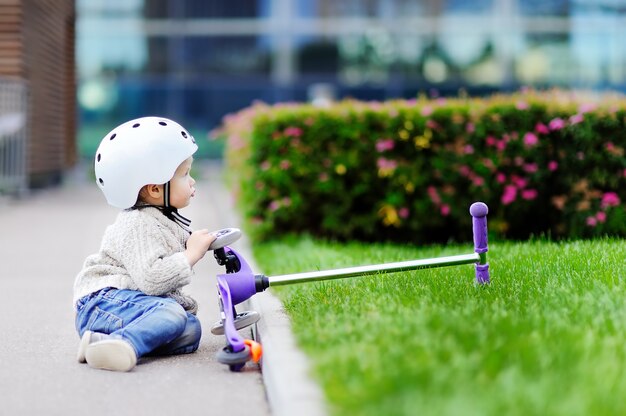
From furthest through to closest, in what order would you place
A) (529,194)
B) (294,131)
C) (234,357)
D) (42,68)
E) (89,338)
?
(42,68) → (294,131) → (529,194) → (89,338) → (234,357)

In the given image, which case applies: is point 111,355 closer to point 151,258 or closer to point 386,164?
point 151,258

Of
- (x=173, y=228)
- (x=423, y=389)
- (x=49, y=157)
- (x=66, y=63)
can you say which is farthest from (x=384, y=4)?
(x=423, y=389)

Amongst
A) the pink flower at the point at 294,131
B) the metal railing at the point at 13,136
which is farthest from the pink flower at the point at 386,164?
the metal railing at the point at 13,136

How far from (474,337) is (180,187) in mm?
1754

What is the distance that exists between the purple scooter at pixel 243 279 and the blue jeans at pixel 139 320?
217 mm

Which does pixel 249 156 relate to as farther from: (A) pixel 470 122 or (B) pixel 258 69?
(B) pixel 258 69

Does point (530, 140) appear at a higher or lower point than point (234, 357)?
higher

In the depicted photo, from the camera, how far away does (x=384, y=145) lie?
28.1 ft

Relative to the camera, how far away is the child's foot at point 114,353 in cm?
438

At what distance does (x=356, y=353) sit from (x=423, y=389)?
59 centimetres

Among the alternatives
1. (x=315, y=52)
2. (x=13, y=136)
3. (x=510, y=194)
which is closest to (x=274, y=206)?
(x=510, y=194)

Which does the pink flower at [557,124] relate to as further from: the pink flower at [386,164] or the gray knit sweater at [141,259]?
the gray knit sweater at [141,259]

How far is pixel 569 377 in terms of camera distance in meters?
3.37

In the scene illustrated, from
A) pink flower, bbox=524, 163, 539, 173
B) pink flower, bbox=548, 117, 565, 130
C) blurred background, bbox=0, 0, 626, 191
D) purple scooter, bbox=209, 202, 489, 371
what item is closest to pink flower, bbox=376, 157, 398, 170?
pink flower, bbox=524, 163, 539, 173
